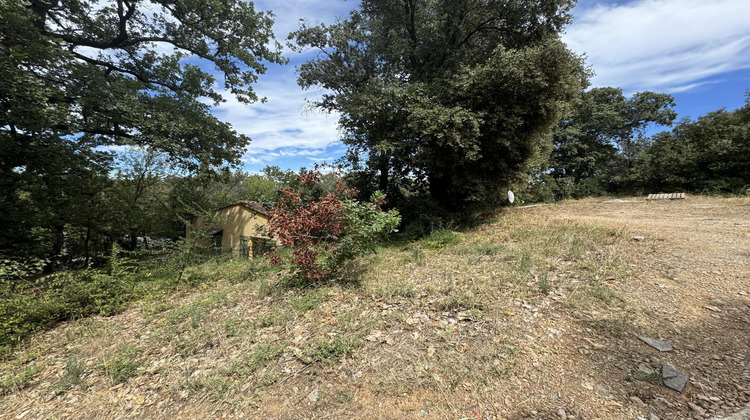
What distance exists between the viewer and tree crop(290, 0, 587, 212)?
7051 mm

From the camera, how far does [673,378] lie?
6.44ft

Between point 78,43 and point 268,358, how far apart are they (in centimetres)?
1270

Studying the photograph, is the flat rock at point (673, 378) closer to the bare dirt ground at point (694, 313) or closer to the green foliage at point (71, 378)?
the bare dirt ground at point (694, 313)

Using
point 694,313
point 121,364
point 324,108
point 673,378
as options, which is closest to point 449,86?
point 324,108

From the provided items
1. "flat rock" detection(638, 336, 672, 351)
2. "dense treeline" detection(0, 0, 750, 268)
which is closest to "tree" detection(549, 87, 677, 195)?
"dense treeline" detection(0, 0, 750, 268)

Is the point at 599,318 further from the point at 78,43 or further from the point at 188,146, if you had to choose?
the point at 78,43

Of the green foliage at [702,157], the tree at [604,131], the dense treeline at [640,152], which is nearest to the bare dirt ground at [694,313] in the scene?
the dense treeline at [640,152]

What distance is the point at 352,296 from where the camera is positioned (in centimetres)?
386

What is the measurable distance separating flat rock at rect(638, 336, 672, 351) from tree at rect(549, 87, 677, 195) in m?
18.9

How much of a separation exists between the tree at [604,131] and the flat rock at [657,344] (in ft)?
62.0

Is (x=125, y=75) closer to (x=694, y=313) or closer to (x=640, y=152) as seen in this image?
(x=694, y=313)

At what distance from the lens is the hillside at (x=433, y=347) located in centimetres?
200

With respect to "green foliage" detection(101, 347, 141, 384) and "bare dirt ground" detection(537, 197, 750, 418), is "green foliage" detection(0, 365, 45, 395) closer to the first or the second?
"green foliage" detection(101, 347, 141, 384)

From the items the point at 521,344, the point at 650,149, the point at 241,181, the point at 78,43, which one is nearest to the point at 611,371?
the point at 521,344
